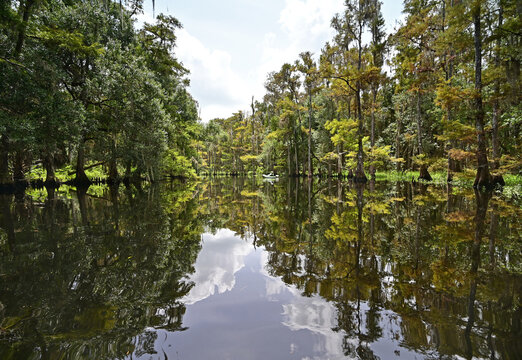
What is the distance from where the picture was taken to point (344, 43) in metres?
22.4

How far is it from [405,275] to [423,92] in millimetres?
16578

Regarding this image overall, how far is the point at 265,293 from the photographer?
249 centimetres

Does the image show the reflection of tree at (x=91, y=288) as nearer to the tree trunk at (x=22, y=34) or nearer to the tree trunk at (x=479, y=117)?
the tree trunk at (x=22, y=34)

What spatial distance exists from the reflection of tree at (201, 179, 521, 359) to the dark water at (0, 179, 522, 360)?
0.04 feet

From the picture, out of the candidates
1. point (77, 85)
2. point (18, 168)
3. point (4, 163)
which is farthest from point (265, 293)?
point (18, 168)

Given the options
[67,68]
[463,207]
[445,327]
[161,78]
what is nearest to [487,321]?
[445,327]

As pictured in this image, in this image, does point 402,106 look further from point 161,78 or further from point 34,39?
point 34,39

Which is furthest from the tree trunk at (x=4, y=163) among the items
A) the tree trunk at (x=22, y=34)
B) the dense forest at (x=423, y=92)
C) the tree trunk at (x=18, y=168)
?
the dense forest at (x=423, y=92)

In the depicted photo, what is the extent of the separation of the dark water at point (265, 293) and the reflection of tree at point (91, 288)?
0.01 m

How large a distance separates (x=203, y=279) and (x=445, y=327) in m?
2.14

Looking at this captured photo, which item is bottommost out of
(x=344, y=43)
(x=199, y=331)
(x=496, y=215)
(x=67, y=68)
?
(x=199, y=331)

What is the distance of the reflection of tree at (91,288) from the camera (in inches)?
63.6

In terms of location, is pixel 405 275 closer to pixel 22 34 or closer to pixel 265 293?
pixel 265 293

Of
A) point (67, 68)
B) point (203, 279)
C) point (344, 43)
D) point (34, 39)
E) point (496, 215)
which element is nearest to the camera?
Result: point (203, 279)
